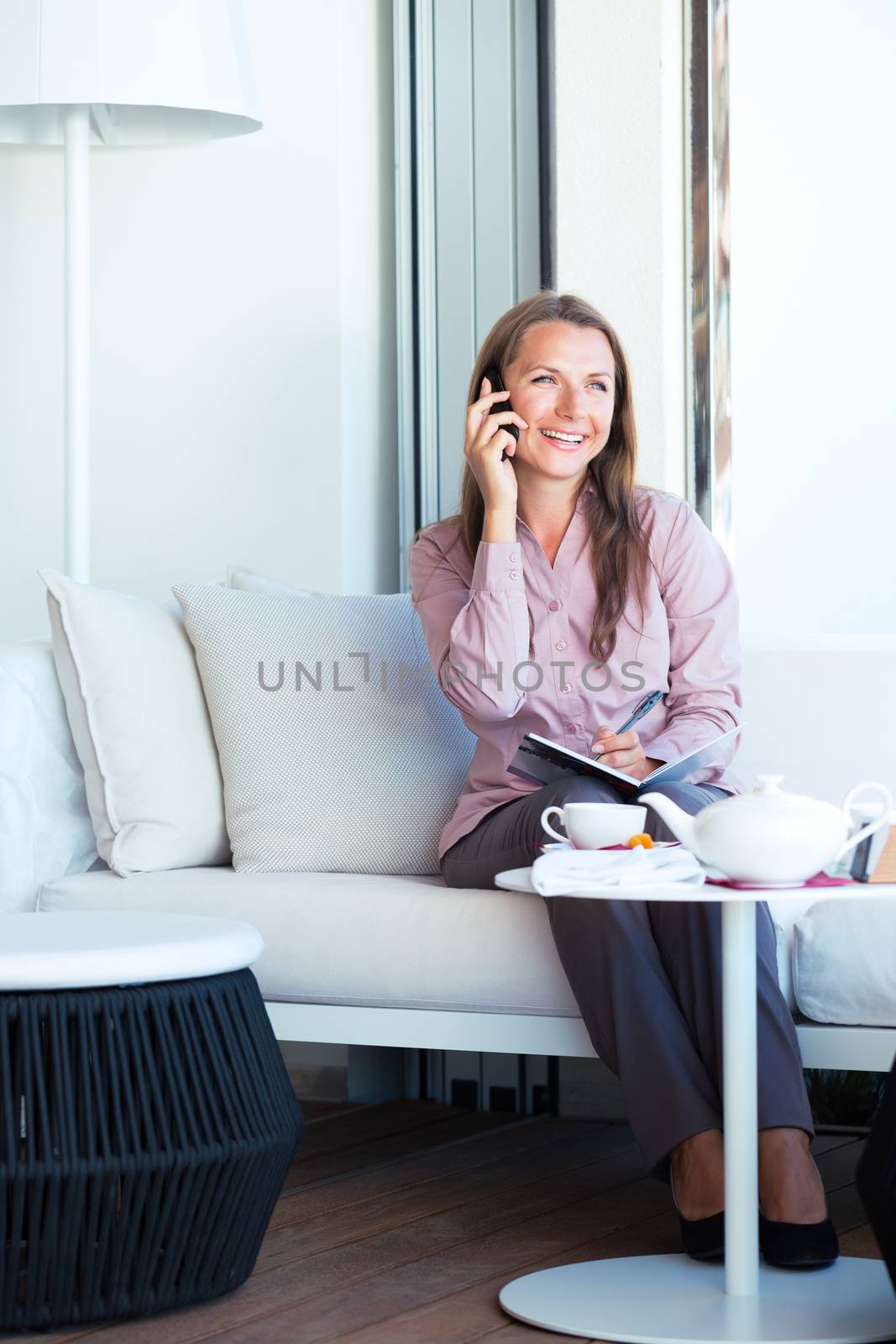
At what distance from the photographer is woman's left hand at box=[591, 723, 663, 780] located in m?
2.09

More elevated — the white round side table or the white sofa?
the white sofa

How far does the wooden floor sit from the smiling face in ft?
3.40

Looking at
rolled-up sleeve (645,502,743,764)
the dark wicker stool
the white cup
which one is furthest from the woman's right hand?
the dark wicker stool

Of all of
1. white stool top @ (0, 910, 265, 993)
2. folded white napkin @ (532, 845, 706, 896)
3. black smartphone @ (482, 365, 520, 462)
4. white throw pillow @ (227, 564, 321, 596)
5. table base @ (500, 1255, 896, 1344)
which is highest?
black smartphone @ (482, 365, 520, 462)

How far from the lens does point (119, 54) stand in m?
2.77

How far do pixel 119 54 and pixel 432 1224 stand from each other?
1988 millimetres

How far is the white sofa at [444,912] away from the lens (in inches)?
75.9

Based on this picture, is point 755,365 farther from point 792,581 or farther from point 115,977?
point 115,977

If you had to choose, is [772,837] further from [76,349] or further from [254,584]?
[76,349]

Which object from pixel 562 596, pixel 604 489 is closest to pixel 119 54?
pixel 604 489

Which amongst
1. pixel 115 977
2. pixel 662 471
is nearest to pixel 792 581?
pixel 662 471

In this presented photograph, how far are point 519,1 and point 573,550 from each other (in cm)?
124

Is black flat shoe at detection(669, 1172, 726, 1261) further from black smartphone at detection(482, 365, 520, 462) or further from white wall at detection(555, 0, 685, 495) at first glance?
white wall at detection(555, 0, 685, 495)

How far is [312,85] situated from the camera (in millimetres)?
3057
